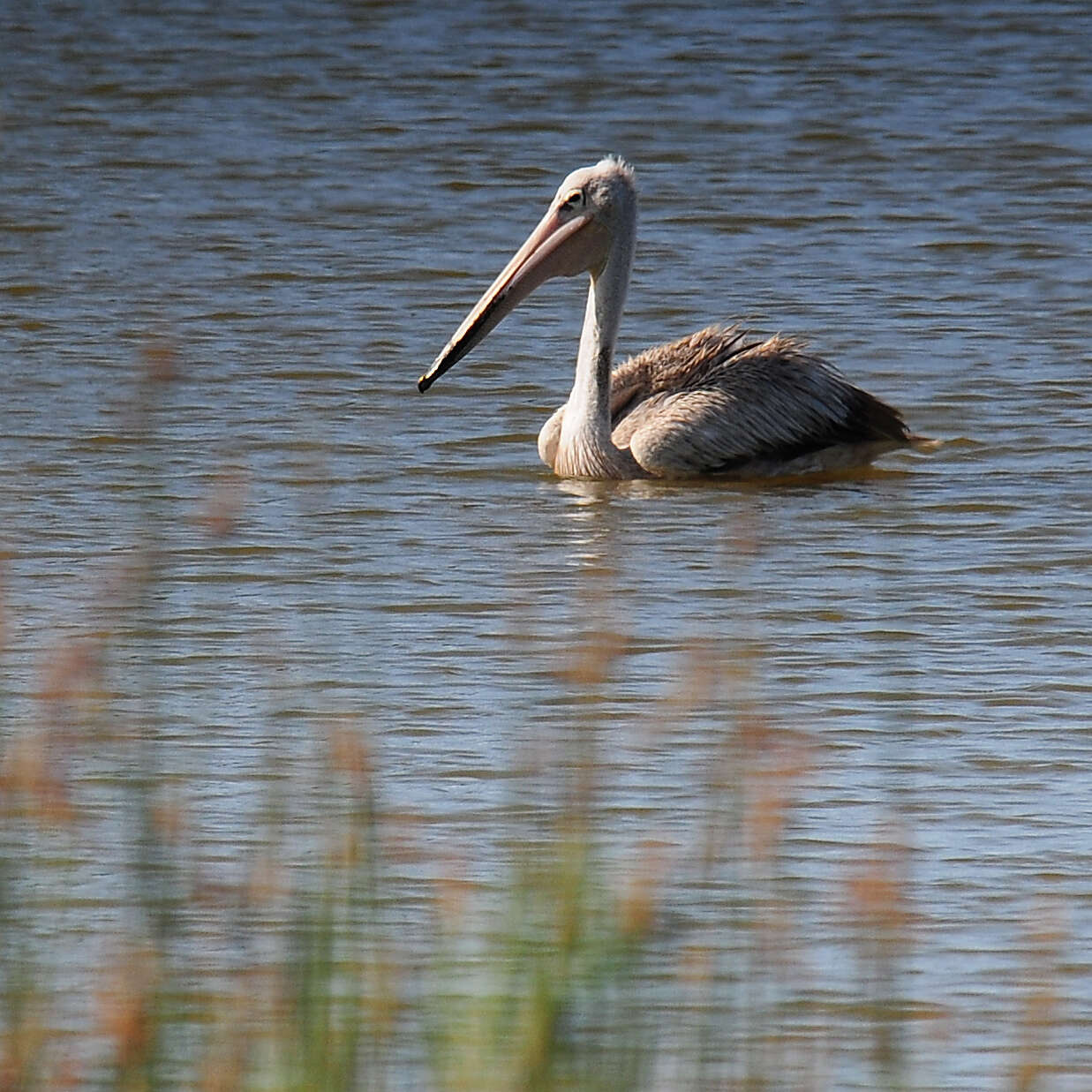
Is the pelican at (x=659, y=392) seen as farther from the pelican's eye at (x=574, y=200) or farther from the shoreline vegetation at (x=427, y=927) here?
the shoreline vegetation at (x=427, y=927)

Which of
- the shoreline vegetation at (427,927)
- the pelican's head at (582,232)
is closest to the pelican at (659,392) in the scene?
the pelican's head at (582,232)

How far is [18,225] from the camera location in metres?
12.6

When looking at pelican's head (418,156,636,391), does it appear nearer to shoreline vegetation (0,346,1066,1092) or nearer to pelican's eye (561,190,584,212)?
→ pelican's eye (561,190,584,212)

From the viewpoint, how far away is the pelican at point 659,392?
857cm

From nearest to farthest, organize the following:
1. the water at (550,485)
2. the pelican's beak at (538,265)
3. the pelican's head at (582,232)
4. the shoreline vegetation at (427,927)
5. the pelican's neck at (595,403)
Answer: the shoreline vegetation at (427,927) → the water at (550,485) → the pelican's neck at (595,403) → the pelican's beak at (538,265) → the pelican's head at (582,232)

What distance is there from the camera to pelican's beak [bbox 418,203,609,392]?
28.9ft

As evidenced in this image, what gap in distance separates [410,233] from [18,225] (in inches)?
64.2

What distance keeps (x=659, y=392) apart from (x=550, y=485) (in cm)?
54

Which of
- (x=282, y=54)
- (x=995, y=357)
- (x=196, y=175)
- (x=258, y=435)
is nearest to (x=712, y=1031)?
(x=258, y=435)

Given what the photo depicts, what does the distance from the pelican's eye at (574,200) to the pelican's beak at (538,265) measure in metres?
0.03

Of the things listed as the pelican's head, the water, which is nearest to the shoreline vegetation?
the water

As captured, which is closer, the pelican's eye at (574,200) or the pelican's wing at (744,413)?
the pelican's wing at (744,413)

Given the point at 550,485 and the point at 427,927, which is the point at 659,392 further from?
the point at 427,927

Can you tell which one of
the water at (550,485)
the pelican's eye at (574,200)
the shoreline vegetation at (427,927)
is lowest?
the water at (550,485)
